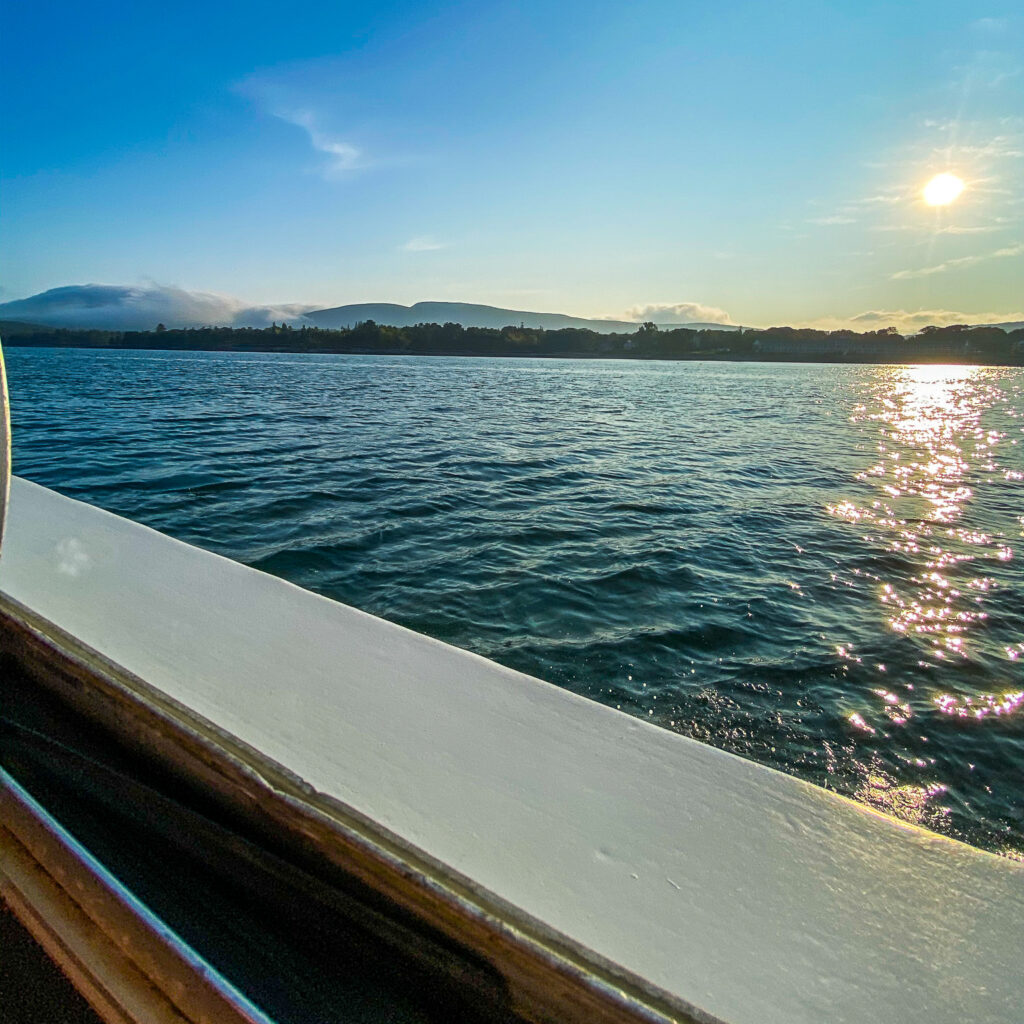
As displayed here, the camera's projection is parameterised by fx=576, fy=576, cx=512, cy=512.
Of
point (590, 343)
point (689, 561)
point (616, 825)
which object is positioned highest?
point (590, 343)

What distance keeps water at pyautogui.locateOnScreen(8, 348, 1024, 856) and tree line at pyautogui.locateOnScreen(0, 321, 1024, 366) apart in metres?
98.1

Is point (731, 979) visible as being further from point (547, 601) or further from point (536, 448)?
point (536, 448)

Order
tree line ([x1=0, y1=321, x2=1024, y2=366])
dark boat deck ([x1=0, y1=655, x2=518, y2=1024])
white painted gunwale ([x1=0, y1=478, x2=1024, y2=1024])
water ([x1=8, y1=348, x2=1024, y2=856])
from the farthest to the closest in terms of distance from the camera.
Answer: tree line ([x1=0, y1=321, x2=1024, y2=366])
water ([x1=8, y1=348, x2=1024, y2=856])
white painted gunwale ([x1=0, y1=478, x2=1024, y2=1024])
dark boat deck ([x1=0, y1=655, x2=518, y2=1024])

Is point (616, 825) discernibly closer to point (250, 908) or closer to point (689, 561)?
Answer: point (250, 908)

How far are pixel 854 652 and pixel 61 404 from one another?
22323 mm

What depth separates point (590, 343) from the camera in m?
116

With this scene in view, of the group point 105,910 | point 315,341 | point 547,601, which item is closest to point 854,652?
point 547,601

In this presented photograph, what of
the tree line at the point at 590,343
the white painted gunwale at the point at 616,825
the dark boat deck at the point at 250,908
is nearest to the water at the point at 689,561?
the white painted gunwale at the point at 616,825

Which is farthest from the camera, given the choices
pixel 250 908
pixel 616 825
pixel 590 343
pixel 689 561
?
pixel 590 343

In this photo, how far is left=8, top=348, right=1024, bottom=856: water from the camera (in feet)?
10.3

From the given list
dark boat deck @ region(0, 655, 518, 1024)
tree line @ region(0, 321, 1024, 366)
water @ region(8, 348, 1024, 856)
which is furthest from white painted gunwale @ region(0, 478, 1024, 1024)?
tree line @ region(0, 321, 1024, 366)

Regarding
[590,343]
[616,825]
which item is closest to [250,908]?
[616,825]

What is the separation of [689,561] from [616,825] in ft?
13.6

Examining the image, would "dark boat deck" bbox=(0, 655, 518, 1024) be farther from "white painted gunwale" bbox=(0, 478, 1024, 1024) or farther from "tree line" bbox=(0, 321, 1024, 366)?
"tree line" bbox=(0, 321, 1024, 366)
